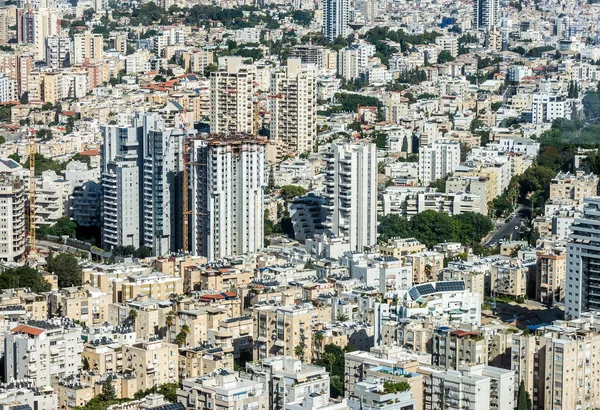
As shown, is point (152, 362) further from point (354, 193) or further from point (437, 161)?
point (437, 161)

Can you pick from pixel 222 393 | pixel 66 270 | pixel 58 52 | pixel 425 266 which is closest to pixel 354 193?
pixel 425 266

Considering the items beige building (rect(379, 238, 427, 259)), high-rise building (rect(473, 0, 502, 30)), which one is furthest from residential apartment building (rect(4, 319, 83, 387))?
high-rise building (rect(473, 0, 502, 30))

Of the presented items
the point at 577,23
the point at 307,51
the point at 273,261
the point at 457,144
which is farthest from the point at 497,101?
the point at 273,261

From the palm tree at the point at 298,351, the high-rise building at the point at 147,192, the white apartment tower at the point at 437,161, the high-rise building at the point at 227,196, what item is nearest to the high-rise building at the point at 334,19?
the white apartment tower at the point at 437,161

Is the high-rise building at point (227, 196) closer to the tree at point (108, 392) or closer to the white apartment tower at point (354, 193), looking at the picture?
the white apartment tower at point (354, 193)

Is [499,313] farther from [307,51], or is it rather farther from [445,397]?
[307,51]

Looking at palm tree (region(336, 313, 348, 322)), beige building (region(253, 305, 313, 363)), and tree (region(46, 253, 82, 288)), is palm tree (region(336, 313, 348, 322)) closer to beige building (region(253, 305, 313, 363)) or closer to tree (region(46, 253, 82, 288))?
beige building (region(253, 305, 313, 363))
